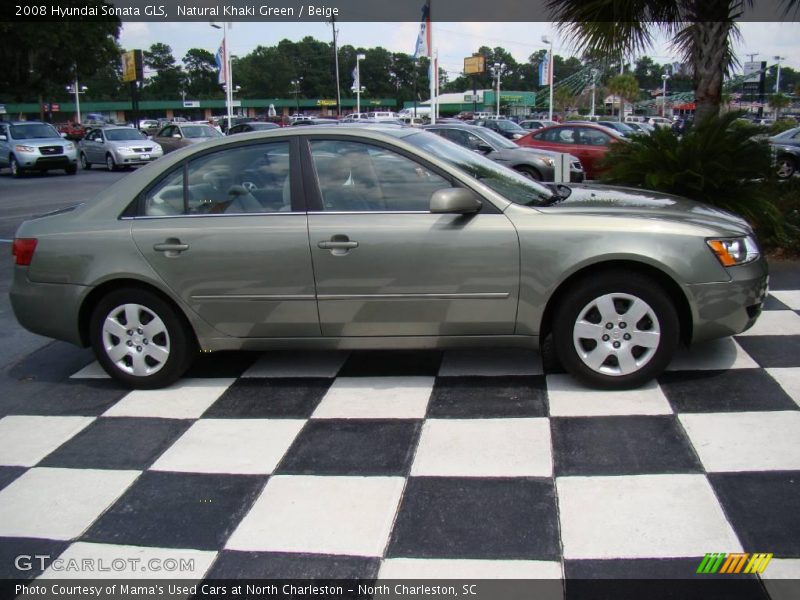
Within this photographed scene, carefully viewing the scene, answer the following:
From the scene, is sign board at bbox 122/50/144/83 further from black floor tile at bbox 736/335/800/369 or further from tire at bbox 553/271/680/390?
tire at bbox 553/271/680/390

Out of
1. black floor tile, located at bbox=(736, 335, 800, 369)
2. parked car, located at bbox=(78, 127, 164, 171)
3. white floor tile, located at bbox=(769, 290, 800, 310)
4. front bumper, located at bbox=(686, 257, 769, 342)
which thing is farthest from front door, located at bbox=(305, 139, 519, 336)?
parked car, located at bbox=(78, 127, 164, 171)

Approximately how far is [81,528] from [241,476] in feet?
2.36

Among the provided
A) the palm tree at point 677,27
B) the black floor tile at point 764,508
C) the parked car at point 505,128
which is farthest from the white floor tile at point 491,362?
the parked car at point 505,128

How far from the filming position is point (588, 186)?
529cm

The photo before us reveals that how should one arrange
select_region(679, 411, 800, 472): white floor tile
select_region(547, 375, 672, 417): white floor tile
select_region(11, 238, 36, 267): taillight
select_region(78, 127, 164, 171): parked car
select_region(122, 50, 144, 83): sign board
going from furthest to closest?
select_region(122, 50, 144, 83): sign board, select_region(78, 127, 164, 171): parked car, select_region(11, 238, 36, 267): taillight, select_region(547, 375, 672, 417): white floor tile, select_region(679, 411, 800, 472): white floor tile

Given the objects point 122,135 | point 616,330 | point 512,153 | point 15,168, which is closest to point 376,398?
point 616,330

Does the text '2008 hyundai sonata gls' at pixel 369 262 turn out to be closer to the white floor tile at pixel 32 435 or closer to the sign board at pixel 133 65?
the white floor tile at pixel 32 435

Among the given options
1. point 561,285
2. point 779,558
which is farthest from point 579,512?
point 561,285

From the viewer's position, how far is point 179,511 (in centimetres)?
332

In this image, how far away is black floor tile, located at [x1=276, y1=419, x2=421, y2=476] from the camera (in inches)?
142

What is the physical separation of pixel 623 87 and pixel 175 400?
3139 inches

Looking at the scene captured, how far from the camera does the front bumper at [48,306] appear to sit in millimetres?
4703

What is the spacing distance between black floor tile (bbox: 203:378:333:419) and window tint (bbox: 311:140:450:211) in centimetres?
112

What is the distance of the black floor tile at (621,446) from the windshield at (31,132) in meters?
24.3
